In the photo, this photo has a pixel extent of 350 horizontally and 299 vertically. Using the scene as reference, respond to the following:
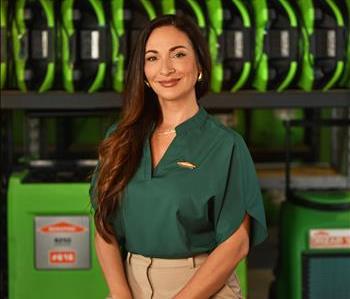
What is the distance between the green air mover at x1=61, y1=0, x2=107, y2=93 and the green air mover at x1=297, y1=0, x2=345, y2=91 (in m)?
0.75

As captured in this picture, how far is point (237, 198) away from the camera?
1.76 meters

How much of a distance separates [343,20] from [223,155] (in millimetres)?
1195

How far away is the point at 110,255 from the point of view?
186 centimetres

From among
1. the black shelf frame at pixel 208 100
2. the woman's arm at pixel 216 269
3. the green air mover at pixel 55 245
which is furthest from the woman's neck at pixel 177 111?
the green air mover at pixel 55 245

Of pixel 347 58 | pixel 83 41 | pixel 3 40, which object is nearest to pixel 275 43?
pixel 347 58

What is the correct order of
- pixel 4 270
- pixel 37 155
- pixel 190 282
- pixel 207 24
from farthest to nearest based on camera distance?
pixel 37 155 → pixel 4 270 → pixel 207 24 → pixel 190 282

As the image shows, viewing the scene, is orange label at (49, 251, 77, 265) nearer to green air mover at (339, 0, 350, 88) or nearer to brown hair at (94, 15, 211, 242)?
brown hair at (94, 15, 211, 242)

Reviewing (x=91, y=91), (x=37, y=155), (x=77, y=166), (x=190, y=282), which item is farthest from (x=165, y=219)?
(x=37, y=155)

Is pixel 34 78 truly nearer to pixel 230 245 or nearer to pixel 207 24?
pixel 207 24

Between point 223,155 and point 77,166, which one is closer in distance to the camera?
point 223,155

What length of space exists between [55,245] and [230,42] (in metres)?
1.00

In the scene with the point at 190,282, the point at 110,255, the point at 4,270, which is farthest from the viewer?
the point at 4,270

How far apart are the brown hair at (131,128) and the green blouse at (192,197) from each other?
0.04 metres

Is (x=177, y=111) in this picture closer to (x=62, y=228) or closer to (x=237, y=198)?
(x=237, y=198)
